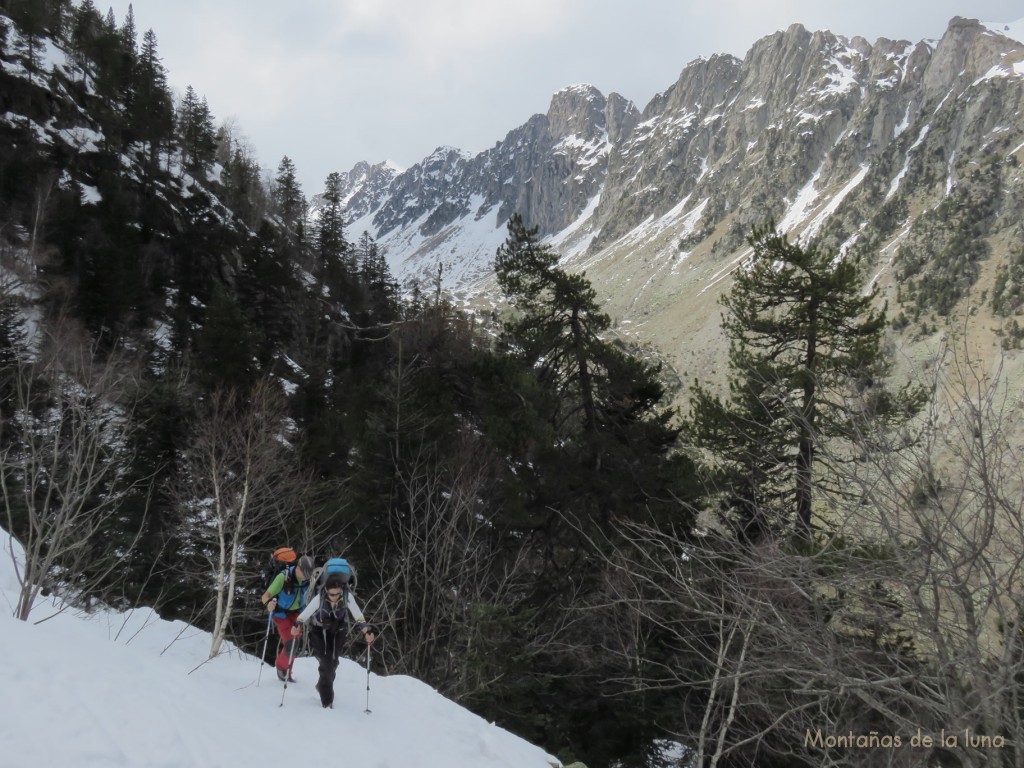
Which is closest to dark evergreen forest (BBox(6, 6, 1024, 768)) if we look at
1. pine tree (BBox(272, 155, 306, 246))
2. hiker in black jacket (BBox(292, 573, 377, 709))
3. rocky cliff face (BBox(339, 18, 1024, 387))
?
hiker in black jacket (BBox(292, 573, 377, 709))

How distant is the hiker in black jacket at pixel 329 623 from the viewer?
20.1 ft

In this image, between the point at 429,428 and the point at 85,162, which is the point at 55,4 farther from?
the point at 429,428

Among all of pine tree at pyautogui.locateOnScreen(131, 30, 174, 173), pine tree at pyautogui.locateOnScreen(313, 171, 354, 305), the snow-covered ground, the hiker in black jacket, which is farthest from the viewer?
pine tree at pyautogui.locateOnScreen(313, 171, 354, 305)

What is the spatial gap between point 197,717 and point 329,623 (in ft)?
5.51

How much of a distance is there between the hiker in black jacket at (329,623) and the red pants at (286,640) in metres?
0.37

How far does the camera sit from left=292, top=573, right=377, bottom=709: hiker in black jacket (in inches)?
241

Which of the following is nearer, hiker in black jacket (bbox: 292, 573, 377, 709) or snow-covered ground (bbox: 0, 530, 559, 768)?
snow-covered ground (bbox: 0, 530, 559, 768)

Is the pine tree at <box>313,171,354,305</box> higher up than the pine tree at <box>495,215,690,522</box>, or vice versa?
the pine tree at <box>313,171,354,305</box>

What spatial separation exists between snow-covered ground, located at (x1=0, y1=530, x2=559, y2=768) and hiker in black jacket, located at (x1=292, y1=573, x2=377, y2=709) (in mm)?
299

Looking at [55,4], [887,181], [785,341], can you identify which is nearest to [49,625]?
[785,341]

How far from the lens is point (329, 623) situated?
6.21m

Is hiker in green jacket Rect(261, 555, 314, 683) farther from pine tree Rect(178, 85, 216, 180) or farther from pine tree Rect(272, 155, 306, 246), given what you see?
pine tree Rect(272, 155, 306, 246)

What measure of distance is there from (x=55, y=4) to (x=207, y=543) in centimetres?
4119

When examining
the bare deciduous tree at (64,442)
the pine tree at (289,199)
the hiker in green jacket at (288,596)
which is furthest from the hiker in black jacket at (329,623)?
the pine tree at (289,199)
